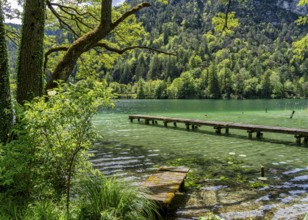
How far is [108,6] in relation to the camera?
7953 millimetres

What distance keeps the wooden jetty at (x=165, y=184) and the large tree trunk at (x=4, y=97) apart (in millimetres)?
3727

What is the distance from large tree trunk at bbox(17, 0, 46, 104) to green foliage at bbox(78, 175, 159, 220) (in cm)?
263

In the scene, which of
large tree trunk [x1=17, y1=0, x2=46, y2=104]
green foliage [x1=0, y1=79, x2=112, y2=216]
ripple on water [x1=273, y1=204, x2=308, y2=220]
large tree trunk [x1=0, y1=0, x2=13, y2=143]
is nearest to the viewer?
green foliage [x1=0, y1=79, x2=112, y2=216]

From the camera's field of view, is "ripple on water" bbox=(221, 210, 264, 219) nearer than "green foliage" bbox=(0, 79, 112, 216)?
No

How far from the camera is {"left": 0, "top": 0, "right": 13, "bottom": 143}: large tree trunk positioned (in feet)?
19.5

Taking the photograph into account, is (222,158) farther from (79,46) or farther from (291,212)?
(79,46)

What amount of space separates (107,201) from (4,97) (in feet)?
10.4

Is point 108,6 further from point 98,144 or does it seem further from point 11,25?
point 98,144

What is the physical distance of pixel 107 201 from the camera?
17.0 feet

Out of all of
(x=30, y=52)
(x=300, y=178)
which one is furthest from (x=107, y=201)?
(x=300, y=178)

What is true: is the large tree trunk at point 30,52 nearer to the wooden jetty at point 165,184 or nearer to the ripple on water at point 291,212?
the wooden jetty at point 165,184

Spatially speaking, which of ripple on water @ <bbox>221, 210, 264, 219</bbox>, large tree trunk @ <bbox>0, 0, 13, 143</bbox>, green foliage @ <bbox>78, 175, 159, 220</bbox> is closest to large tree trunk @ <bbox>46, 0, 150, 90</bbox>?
large tree trunk @ <bbox>0, 0, 13, 143</bbox>

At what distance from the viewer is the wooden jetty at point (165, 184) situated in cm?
697

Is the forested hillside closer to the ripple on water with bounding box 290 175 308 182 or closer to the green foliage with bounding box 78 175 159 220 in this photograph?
the ripple on water with bounding box 290 175 308 182
